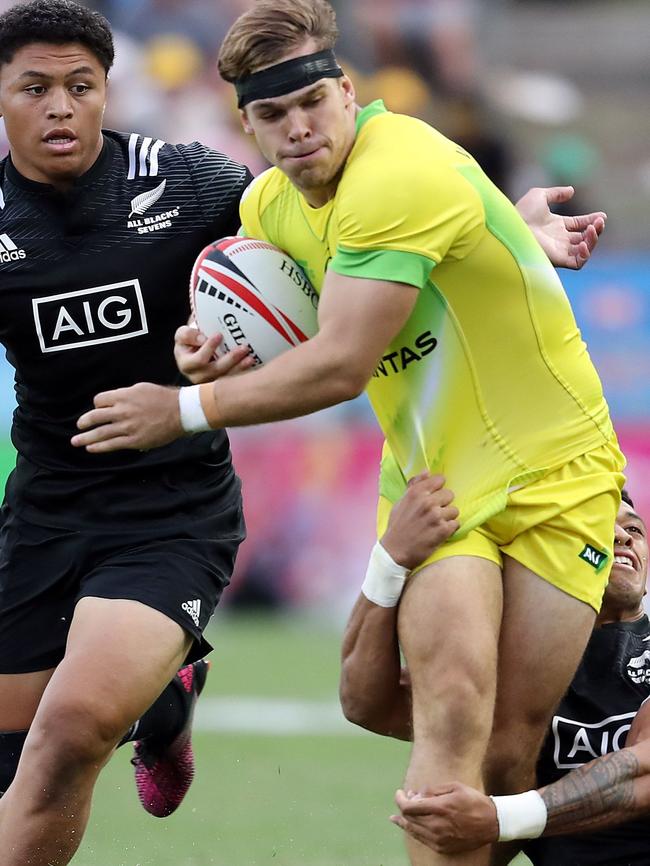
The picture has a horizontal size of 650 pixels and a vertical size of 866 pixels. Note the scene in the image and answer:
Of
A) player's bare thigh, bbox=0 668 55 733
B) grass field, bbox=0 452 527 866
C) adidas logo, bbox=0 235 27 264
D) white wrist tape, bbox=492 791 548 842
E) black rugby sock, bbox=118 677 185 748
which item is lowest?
grass field, bbox=0 452 527 866

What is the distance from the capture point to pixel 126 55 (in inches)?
531

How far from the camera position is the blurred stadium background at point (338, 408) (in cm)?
694

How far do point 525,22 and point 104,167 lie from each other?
10.7 metres

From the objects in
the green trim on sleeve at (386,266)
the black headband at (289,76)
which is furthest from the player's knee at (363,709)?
the black headband at (289,76)

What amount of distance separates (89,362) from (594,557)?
1.67m

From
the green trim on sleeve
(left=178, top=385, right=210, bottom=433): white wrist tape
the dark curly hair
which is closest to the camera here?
the green trim on sleeve

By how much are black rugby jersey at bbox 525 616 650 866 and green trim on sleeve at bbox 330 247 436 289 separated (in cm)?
154

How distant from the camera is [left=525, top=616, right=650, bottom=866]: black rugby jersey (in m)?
4.88

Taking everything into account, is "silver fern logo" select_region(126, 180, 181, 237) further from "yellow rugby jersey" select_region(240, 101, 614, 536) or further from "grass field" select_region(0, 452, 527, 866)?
"grass field" select_region(0, 452, 527, 866)

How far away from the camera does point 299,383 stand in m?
4.08


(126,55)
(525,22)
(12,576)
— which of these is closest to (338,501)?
(126,55)

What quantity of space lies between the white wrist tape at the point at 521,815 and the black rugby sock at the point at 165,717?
1631mm

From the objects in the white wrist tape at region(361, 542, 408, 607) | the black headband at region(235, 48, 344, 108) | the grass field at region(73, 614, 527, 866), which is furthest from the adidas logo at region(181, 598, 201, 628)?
the black headband at region(235, 48, 344, 108)

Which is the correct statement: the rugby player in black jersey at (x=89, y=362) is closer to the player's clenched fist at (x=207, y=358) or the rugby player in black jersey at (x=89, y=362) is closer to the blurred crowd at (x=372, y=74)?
the player's clenched fist at (x=207, y=358)
